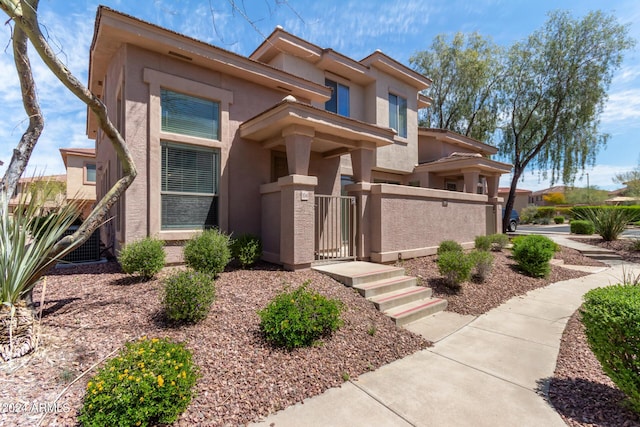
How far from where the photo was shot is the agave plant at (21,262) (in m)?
3.28

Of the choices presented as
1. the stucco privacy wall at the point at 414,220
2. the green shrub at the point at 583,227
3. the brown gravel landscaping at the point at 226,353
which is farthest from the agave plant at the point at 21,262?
the green shrub at the point at 583,227

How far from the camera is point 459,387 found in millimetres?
3414

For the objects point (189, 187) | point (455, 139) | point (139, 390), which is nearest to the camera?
point (139, 390)

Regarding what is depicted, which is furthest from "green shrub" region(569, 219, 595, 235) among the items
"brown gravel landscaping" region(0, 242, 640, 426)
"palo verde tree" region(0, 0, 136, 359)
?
"palo verde tree" region(0, 0, 136, 359)

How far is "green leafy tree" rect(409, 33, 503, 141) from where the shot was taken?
62.7 feet

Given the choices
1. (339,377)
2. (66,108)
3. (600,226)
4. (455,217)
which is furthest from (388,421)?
(600,226)

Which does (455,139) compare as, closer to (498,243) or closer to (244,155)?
(498,243)

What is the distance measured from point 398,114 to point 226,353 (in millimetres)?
13015

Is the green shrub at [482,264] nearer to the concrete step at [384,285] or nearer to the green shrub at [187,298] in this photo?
the concrete step at [384,285]

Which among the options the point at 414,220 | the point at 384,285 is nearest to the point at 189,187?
the point at 384,285

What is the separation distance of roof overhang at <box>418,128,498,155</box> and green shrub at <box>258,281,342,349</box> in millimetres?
13439

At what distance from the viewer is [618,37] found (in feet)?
49.3

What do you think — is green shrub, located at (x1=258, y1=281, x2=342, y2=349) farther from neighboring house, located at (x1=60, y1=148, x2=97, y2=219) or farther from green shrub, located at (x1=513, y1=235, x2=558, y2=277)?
neighboring house, located at (x1=60, y1=148, x2=97, y2=219)

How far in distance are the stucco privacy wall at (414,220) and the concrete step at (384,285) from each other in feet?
5.16
